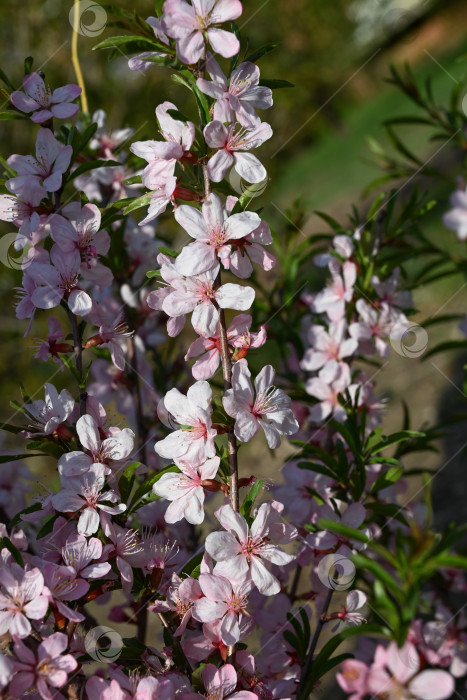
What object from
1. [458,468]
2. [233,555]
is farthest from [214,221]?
[458,468]

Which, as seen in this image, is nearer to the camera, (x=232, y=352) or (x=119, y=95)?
(x=232, y=352)

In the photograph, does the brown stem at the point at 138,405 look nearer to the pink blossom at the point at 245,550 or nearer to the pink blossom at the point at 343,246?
the pink blossom at the point at 343,246

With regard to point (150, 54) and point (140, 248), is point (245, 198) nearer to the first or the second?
point (150, 54)

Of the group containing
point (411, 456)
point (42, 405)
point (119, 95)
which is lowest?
point (119, 95)

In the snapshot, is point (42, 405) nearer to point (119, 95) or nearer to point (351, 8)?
point (119, 95)

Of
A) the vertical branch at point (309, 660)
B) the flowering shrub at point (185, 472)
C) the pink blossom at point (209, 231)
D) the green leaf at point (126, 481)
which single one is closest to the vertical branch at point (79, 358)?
the flowering shrub at point (185, 472)

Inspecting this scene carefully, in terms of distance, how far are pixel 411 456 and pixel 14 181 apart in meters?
1.90

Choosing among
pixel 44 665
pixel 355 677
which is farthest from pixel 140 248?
pixel 355 677

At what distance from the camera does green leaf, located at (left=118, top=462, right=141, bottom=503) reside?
0.91 metres

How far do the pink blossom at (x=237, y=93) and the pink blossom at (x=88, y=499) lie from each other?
0.45 m

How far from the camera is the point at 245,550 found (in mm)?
798

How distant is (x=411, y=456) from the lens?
97.5 inches

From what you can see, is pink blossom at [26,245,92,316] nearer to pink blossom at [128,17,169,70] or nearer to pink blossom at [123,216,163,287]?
pink blossom at [128,17,169,70]
